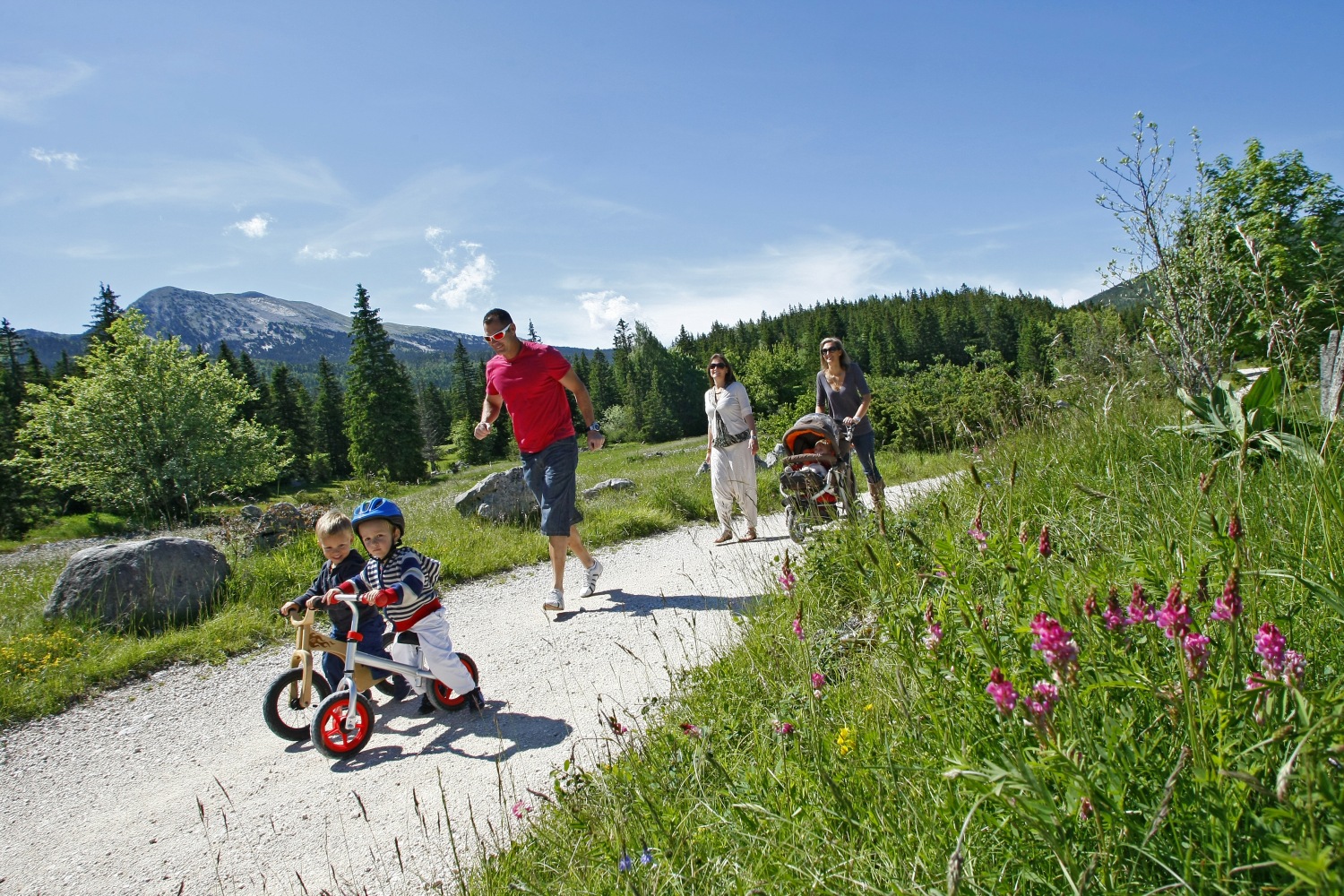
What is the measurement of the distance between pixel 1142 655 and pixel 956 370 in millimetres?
29259

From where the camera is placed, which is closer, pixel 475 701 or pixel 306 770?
pixel 306 770

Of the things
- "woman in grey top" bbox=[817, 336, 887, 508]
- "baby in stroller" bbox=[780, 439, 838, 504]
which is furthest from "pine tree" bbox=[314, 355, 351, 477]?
"baby in stroller" bbox=[780, 439, 838, 504]

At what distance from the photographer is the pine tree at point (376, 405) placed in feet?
172

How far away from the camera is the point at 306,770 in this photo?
3.80 meters

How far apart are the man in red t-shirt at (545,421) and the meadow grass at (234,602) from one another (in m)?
2.02

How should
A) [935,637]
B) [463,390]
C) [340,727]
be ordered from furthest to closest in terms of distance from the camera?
[463,390], [340,727], [935,637]

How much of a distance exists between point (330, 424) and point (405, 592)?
3126 inches

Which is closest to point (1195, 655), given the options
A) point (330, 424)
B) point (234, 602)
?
point (234, 602)

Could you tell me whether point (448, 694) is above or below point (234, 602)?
below

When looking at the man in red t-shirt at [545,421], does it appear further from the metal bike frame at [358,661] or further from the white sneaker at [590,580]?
the metal bike frame at [358,661]

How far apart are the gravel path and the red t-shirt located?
1783mm

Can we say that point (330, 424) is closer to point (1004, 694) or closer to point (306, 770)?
point (306, 770)

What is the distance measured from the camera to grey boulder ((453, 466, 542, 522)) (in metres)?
10.1

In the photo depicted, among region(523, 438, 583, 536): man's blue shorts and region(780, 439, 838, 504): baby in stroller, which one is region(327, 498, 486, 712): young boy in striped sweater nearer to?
region(523, 438, 583, 536): man's blue shorts
